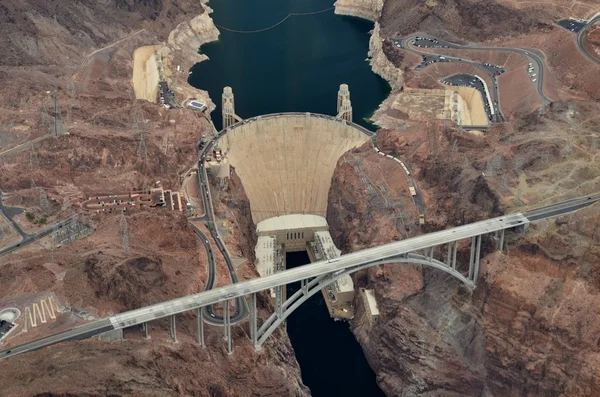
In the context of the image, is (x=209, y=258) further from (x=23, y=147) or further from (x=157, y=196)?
(x=23, y=147)

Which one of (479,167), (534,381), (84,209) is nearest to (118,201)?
(84,209)

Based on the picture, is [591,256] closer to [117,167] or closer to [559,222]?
[559,222]

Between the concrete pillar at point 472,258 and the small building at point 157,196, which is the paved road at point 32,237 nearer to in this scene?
the small building at point 157,196

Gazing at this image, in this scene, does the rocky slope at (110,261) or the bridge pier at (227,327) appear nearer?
the rocky slope at (110,261)

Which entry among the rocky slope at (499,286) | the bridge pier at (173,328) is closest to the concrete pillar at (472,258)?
the rocky slope at (499,286)

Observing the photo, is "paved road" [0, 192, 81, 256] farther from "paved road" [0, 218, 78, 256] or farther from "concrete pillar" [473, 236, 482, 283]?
"concrete pillar" [473, 236, 482, 283]

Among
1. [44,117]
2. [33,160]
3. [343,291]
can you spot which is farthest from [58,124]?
[343,291]
